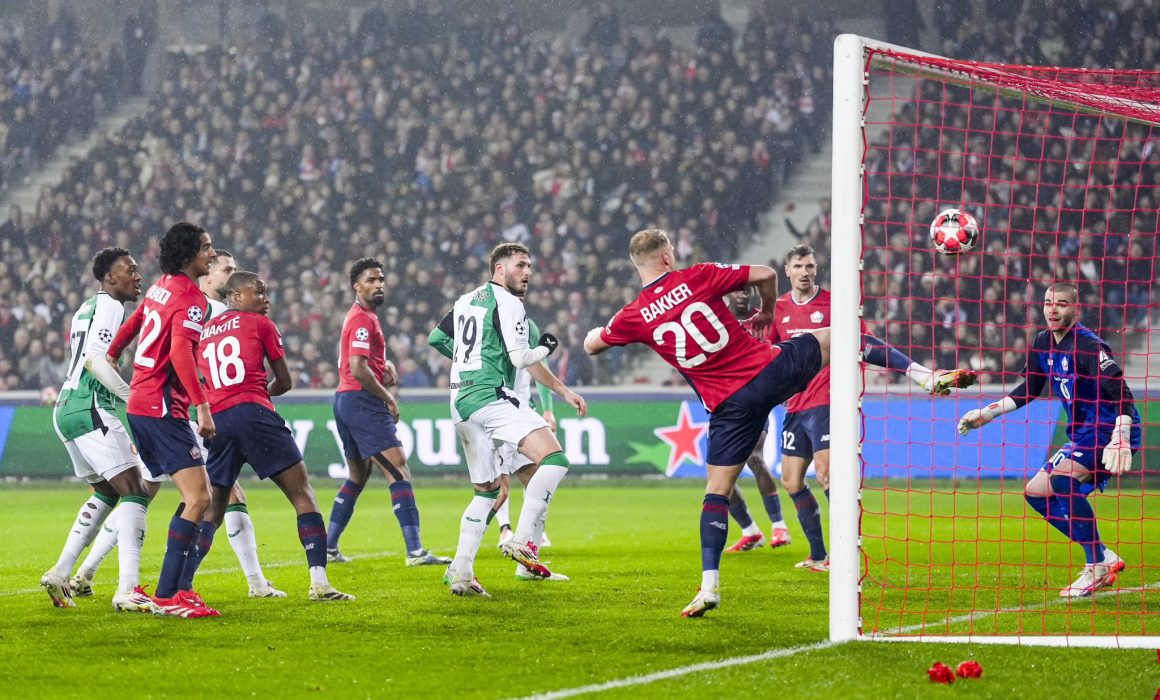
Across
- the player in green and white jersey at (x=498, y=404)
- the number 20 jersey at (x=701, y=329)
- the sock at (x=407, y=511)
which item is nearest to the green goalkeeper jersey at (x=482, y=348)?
the player in green and white jersey at (x=498, y=404)

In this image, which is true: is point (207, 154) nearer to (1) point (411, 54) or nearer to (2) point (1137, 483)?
(1) point (411, 54)

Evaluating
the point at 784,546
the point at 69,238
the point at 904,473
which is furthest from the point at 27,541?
the point at 69,238

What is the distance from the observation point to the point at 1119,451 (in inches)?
297

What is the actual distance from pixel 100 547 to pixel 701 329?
3.82m

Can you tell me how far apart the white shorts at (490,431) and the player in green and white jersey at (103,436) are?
1902mm

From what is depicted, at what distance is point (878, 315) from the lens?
68.6ft

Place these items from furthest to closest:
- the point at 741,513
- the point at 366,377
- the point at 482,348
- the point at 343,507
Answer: the point at 741,513, the point at 343,507, the point at 366,377, the point at 482,348

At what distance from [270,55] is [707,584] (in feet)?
73.2

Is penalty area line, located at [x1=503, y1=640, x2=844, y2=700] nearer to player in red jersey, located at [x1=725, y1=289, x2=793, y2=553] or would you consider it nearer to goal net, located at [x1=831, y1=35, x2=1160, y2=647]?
goal net, located at [x1=831, y1=35, x2=1160, y2=647]

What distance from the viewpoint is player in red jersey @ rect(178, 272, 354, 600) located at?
7.41m

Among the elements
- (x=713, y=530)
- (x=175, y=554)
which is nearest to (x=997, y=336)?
(x=713, y=530)

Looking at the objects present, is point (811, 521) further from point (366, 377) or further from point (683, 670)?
point (683, 670)

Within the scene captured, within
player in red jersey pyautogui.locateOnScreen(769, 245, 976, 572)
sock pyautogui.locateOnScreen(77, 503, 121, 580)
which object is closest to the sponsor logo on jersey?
player in red jersey pyautogui.locateOnScreen(769, 245, 976, 572)

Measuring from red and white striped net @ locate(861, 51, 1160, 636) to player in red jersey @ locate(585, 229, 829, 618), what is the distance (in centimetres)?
70
